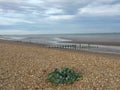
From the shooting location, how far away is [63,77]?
8.19 m

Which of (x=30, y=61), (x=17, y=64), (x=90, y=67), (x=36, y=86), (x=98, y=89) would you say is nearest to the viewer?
(x=98, y=89)

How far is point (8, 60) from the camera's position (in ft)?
38.1

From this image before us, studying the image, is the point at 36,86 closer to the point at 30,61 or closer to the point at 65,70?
the point at 65,70

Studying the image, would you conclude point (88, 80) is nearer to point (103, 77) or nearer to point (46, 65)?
point (103, 77)

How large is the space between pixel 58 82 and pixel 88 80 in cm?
108

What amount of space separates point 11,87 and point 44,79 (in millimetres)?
1302

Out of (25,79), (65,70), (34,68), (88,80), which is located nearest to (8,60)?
(34,68)

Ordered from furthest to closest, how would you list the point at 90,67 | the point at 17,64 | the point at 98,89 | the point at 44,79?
1. the point at 17,64
2. the point at 90,67
3. the point at 44,79
4. the point at 98,89

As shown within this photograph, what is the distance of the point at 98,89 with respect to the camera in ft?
23.8

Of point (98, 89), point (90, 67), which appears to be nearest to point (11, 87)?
point (98, 89)

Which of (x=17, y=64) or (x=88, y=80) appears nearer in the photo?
(x=88, y=80)

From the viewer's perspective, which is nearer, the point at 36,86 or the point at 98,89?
the point at 98,89

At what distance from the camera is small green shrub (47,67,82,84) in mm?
7970

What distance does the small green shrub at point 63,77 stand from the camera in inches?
314
